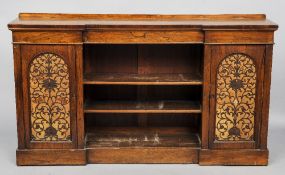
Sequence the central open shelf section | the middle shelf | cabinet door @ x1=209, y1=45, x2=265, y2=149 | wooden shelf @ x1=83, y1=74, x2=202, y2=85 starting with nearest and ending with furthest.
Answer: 1. cabinet door @ x1=209, y1=45, x2=265, y2=149
2. wooden shelf @ x1=83, y1=74, x2=202, y2=85
3. the central open shelf section
4. the middle shelf

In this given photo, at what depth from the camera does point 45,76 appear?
4.93 m

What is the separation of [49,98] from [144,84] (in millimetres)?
733

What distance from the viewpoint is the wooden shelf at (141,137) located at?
5.18 metres

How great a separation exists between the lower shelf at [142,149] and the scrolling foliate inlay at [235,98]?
0.91 ft

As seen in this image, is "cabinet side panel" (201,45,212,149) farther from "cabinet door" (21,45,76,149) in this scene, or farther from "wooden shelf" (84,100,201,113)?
"cabinet door" (21,45,76,149)

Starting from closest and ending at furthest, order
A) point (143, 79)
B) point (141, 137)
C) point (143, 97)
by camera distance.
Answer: point (143, 79)
point (141, 137)
point (143, 97)

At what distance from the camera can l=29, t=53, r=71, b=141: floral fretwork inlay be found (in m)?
4.91

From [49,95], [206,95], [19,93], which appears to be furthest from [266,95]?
[19,93]

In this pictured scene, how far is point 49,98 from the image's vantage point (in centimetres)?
498

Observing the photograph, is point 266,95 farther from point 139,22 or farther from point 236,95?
point 139,22

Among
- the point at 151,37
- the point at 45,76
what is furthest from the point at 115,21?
the point at 45,76

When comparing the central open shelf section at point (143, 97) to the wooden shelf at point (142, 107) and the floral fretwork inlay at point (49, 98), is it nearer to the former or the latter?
the wooden shelf at point (142, 107)

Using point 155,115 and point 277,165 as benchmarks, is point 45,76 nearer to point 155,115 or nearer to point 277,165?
point 155,115

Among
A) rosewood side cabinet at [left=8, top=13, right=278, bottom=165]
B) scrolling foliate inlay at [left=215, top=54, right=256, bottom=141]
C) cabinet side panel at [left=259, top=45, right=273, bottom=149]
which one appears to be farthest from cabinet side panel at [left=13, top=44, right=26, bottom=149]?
cabinet side panel at [left=259, top=45, right=273, bottom=149]
